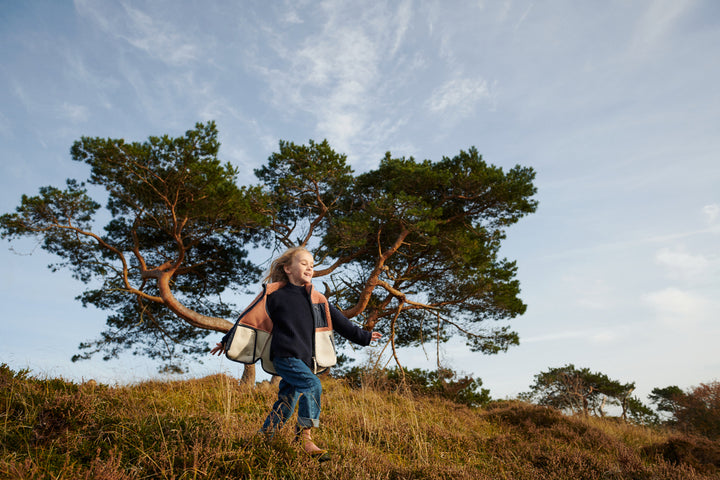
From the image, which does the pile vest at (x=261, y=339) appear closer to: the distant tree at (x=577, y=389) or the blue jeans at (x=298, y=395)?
the blue jeans at (x=298, y=395)

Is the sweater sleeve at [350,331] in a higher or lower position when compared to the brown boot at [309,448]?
higher

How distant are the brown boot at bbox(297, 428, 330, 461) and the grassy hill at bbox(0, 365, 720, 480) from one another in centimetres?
7

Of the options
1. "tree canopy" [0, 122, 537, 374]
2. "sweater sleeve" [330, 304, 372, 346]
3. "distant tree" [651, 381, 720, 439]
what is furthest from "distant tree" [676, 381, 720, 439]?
"sweater sleeve" [330, 304, 372, 346]

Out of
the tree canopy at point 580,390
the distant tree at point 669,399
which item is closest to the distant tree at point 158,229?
the tree canopy at point 580,390

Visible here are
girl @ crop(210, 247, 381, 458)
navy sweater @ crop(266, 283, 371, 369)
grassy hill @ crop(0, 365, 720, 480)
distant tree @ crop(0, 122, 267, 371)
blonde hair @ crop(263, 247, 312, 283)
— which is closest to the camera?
grassy hill @ crop(0, 365, 720, 480)

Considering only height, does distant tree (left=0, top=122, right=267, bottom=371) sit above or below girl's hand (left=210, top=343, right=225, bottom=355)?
above

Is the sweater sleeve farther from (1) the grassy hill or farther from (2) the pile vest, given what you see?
(1) the grassy hill

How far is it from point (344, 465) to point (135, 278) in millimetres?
12522

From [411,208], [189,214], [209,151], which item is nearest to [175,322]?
[189,214]

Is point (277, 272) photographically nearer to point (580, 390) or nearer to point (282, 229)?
point (282, 229)

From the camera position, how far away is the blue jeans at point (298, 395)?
3.85 meters

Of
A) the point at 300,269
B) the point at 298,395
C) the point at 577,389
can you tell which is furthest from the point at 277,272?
the point at 577,389

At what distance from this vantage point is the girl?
3.88 meters

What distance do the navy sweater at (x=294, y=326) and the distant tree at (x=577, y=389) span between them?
46.9ft
